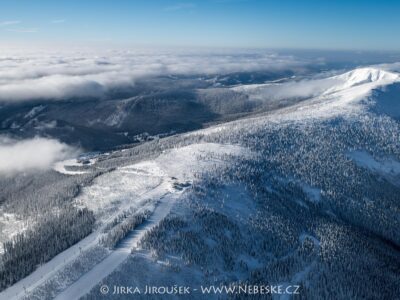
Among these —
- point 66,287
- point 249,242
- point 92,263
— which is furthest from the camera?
point 249,242

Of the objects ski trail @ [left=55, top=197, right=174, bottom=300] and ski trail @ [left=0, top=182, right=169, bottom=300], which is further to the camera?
ski trail @ [left=0, top=182, right=169, bottom=300]

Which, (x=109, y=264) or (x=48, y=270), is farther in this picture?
(x=109, y=264)

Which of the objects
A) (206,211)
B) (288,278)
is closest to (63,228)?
(206,211)

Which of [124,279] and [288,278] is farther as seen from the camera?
[288,278]

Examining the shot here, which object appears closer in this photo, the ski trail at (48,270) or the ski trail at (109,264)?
the ski trail at (109,264)

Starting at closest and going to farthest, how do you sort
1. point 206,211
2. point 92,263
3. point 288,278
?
1. point 92,263
2. point 288,278
3. point 206,211

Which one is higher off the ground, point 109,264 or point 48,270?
point 109,264

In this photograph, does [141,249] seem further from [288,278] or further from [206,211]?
[288,278]

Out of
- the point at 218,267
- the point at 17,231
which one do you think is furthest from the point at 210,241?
the point at 17,231

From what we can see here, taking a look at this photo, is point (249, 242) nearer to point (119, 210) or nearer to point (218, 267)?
point (218, 267)

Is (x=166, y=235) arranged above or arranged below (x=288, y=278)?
above
